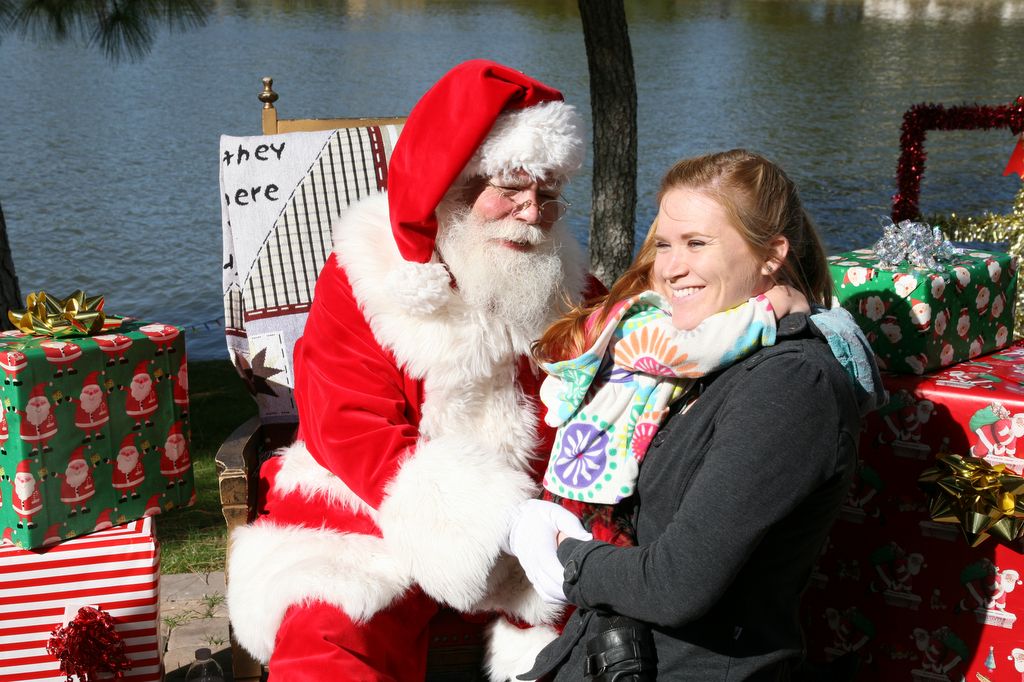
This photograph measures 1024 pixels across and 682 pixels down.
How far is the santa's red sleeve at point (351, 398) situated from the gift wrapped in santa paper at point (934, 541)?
3.56 feet

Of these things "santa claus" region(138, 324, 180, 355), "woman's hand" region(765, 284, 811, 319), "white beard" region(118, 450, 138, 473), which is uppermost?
"woman's hand" region(765, 284, 811, 319)

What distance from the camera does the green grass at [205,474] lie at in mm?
3447

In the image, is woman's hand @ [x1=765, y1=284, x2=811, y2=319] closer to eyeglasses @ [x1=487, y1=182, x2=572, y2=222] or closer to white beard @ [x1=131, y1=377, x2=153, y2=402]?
eyeglasses @ [x1=487, y1=182, x2=572, y2=222]

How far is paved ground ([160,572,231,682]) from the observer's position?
2821 millimetres

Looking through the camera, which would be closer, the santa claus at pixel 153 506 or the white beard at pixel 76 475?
the white beard at pixel 76 475

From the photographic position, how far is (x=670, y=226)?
5.65 feet

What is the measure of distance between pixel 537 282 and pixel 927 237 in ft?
3.05

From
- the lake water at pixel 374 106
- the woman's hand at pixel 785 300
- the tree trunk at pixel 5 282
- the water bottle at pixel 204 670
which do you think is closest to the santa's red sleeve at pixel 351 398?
the water bottle at pixel 204 670

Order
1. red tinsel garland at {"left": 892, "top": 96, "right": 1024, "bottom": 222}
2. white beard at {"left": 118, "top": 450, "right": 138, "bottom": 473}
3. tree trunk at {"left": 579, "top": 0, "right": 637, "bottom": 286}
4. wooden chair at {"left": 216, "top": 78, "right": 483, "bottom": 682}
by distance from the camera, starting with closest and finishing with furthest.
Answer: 1. white beard at {"left": 118, "top": 450, "right": 138, "bottom": 473}
2. wooden chair at {"left": 216, "top": 78, "right": 483, "bottom": 682}
3. red tinsel garland at {"left": 892, "top": 96, "right": 1024, "bottom": 222}
4. tree trunk at {"left": 579, "top": 0, "right": 637, "bottom": 286}

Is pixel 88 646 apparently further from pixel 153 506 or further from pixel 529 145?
pixel 529 145

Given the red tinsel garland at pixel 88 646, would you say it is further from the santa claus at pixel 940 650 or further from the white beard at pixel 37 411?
the santa claus at pixel 940 650

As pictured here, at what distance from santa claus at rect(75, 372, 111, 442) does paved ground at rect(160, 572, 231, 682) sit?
2.84 feet

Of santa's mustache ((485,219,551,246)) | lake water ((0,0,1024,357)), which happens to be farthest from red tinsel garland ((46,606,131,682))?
lake water ((0,0,1024,357))

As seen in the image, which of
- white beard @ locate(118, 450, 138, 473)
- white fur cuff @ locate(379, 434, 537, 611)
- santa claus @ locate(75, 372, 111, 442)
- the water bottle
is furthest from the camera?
the water bottle
